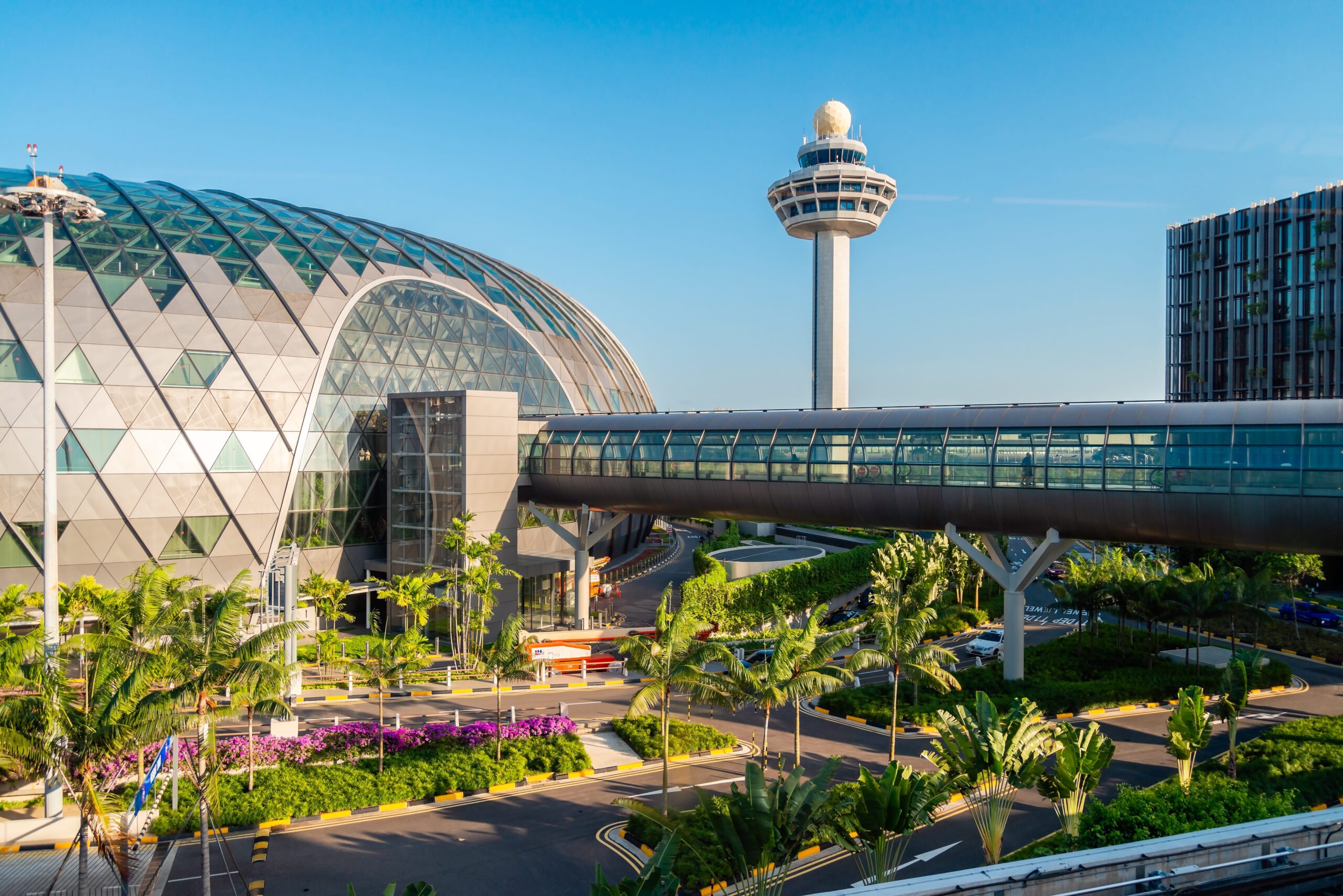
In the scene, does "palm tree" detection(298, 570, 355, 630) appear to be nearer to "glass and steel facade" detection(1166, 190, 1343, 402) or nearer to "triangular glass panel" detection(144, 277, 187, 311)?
"triangular glass panel" detection(144, 277, 187, 311)

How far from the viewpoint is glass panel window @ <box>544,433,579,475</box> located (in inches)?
1689

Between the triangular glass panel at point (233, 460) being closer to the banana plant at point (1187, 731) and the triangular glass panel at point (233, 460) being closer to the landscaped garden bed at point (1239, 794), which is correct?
the landscaped garden bed at point (1239, 794)

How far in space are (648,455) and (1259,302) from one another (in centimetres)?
7457

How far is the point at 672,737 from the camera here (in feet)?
86.1

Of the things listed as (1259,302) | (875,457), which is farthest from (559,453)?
(1259,302)

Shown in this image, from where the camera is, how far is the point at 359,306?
43969mm

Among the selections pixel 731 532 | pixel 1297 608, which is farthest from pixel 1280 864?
pixel 731 532

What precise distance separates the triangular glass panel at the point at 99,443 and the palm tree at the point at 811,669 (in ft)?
92.2

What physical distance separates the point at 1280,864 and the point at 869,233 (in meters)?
75.6

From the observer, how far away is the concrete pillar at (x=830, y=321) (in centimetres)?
7669

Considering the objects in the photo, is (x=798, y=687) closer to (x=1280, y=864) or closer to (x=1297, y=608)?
(x=1280, y=864)

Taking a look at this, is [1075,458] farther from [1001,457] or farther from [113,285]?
[113,285]

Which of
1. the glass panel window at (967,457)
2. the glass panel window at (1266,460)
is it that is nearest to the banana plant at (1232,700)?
the glass panel window at (1266,460)

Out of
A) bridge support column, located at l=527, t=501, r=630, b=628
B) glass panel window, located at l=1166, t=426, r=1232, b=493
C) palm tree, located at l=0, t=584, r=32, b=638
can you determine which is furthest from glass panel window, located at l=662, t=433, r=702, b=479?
palm tree, located at l=0, t=584, r=32, b=638
